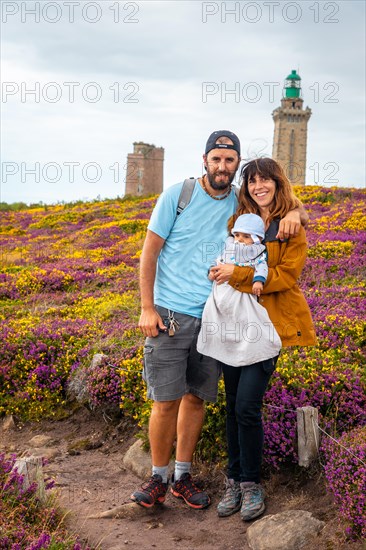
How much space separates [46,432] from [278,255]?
16.6 ft

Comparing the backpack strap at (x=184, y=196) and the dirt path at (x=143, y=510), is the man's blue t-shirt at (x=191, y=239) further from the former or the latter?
the dirt path at (x=143, y=510)

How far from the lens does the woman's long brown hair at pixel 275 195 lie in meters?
5.10

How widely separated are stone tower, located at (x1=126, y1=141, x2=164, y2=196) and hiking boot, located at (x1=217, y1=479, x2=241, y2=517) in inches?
2023

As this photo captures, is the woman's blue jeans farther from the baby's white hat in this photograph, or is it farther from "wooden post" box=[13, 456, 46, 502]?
"wooden post" box=[13, 456, 46, 502]

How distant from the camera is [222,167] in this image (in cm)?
524

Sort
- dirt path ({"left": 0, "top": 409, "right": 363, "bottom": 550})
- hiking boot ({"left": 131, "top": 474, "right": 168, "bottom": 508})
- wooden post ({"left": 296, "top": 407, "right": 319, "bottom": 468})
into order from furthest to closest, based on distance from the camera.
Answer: wooden post ({"left": 296, "top": 407, "right": 319, "bottom": 468})
hiking boot ({"left": 131, "top": 474, "right": 168, "bottom": 508})
dirt path ({"left": 0, "top": 409, "right": 363, "bottom": 550})

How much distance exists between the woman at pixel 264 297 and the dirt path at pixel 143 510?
38 cm

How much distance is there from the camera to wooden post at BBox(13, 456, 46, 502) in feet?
17.8

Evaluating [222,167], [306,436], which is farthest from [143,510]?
[222,167]

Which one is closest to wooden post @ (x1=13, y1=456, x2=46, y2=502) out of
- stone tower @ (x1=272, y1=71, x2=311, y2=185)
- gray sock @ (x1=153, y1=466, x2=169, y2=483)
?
gray sock @ (x1=153, y1=466, x2=169, y2=483)

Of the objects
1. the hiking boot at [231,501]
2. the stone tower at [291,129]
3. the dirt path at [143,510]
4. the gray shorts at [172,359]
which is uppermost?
the stone tower at [291,129]

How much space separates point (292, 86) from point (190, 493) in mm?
72168

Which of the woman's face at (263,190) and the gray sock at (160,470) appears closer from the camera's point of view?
the woman's face at (263,190)

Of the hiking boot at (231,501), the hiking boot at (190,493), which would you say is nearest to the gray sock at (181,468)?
the hiking boot at (190,493)
